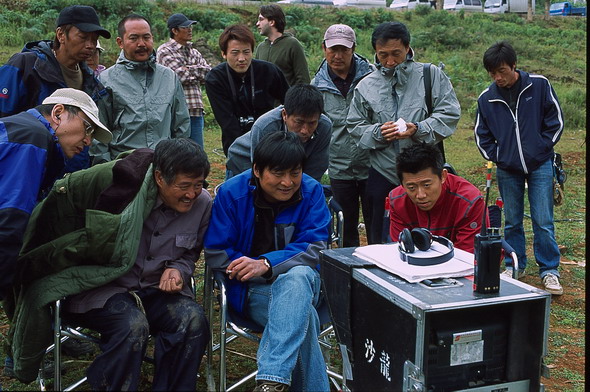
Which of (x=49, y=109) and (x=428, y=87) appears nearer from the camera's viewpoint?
(x=49, y=109)

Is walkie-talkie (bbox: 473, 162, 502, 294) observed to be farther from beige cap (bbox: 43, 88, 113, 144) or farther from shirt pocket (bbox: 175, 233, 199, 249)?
beige cap (bbox: 43, 88, 113, 144)

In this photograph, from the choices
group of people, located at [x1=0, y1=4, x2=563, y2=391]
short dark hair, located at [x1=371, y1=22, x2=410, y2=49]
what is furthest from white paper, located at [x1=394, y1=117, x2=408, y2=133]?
short dark hair, located at [x1=371, y1=22, x2=410, y2=49]

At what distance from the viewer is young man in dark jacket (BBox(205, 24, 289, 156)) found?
191 inches

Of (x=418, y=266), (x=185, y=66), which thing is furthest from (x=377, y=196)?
(x=185, y=66)

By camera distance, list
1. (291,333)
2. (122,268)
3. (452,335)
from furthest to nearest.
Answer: (122,268), (291,333), (452,335)

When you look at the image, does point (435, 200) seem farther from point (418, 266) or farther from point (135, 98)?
point (135, 98)

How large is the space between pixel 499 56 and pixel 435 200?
203 cm

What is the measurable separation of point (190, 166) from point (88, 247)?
23.8 inches

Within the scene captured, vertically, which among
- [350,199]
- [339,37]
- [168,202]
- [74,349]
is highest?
[339,37]

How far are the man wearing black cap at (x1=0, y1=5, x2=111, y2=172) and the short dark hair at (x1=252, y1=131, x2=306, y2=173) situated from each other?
1223 mm

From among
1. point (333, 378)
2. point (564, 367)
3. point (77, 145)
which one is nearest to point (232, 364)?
point (333, 378)

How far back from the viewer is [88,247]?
3.05 m

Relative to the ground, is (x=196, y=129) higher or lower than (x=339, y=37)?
lower

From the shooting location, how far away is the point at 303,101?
12.9 feet
